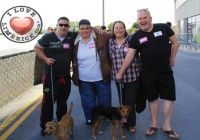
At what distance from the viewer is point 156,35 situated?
139 inches

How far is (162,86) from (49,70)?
6.25ft

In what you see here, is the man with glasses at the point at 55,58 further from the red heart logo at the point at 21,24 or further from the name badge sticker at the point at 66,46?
the red heart logo at the point at 21,24

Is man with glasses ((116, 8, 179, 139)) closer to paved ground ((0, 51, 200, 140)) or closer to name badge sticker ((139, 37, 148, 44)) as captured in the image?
name badge sticker ((139, 37, 148, 44))

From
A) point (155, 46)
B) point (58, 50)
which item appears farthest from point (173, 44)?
point (58, 50)

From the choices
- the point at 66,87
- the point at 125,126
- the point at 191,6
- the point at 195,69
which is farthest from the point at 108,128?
the point at 191,6

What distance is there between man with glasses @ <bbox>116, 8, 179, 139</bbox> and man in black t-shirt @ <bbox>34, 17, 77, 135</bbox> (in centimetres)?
96

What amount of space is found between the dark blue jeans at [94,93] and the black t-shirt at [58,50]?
0.49 meters

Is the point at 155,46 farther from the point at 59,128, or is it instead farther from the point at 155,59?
the point at 59,128

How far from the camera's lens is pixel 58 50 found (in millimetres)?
3953

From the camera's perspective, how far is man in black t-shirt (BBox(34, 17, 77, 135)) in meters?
3.94

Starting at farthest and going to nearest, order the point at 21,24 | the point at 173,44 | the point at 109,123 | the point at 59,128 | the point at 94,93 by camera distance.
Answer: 1. the point at 21,24
2. the point at 109,123
3. the point at 94,93
4. the point at 173,44
5. the point at 59,128

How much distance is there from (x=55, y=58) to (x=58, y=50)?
144 mm

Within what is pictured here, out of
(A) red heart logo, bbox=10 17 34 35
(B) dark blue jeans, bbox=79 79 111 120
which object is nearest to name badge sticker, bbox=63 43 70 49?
(B) dark blue jeans, bbox=79 79 111 120

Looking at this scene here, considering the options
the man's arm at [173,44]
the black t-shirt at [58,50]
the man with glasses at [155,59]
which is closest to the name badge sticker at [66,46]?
the black t-shirt at [58,50]
